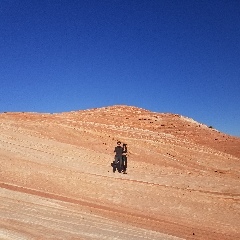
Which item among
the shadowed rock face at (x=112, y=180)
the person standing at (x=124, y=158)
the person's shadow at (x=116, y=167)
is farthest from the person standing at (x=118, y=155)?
the shadowed rock face at (x=112, y=180)

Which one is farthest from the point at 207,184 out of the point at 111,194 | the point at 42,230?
the point at 42,230

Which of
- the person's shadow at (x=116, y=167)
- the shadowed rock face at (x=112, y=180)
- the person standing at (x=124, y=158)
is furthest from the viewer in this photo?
Answer: the person standing at (x=124, y=158)

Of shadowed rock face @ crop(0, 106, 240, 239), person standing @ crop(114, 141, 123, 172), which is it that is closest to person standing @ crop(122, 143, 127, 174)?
person standing @ crop(114, 141, 123, 172)

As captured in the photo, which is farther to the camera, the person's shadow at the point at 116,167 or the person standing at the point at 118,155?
the person standing at the point at 118,155

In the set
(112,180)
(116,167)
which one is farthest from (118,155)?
(112,180)

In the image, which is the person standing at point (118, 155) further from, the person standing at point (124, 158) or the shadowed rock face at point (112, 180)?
the shadowed rock face at point (112, 180)

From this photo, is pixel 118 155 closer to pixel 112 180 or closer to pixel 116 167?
pixel 116 167

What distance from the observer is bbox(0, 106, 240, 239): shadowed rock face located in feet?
32.7

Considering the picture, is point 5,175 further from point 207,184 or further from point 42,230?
point 207,184

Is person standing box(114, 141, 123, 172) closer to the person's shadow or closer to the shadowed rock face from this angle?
the person's shadow

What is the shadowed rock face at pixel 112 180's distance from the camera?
996cm

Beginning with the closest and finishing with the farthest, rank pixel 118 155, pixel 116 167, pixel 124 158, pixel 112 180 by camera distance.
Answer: pixel 112 180 < pixel 116 167 < pixel 124 158 < pixel 118 155

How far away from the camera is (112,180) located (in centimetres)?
1455

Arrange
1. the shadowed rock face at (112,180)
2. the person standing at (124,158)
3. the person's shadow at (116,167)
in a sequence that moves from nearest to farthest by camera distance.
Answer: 1. the shadowed rock face at (112,180)
2. the person's shadow at (116,167)
3. the person standing at (124,158)
